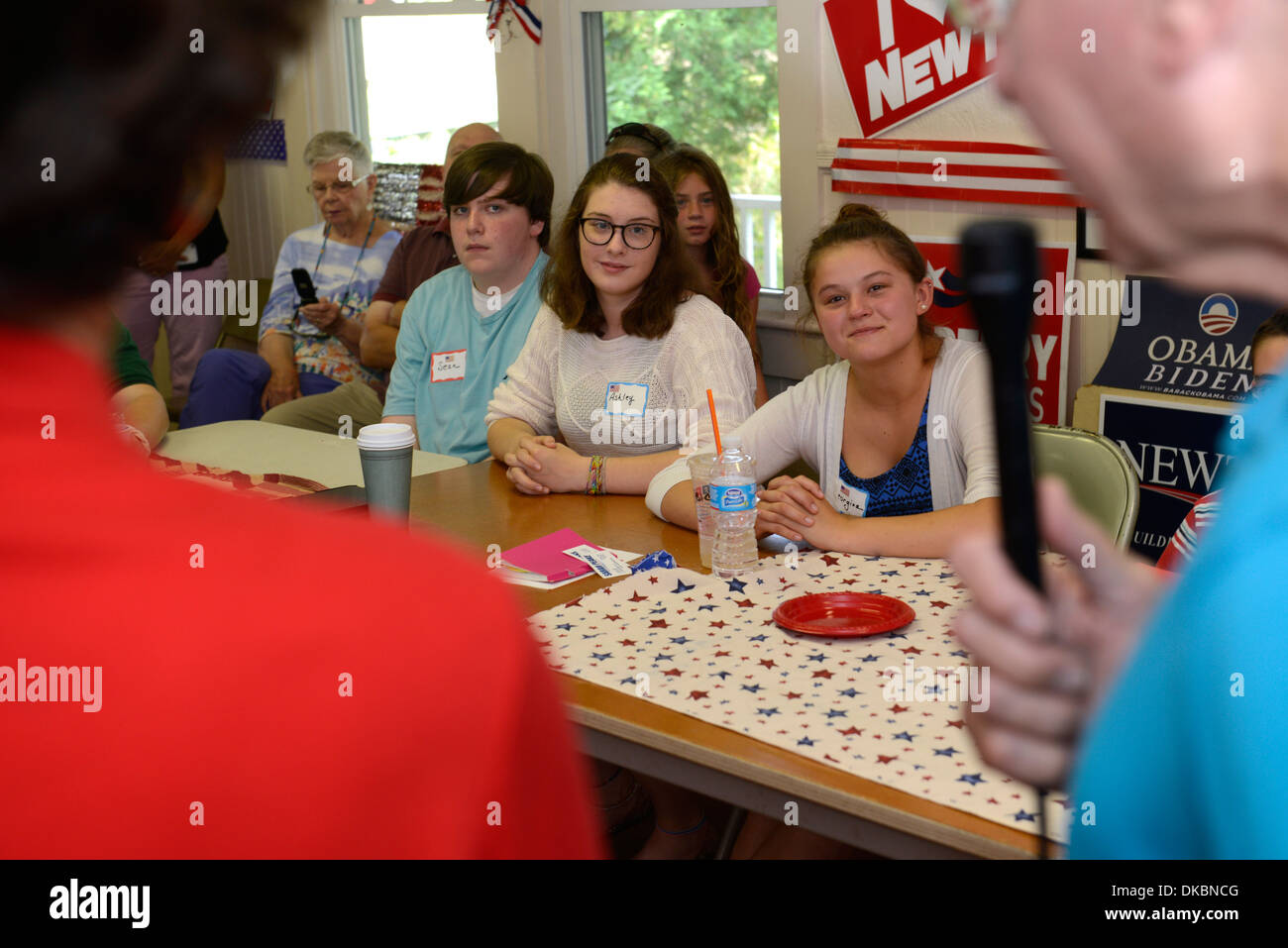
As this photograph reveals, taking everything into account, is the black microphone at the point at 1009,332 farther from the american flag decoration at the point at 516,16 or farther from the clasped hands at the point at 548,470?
the american flag decoration at the point at 516,16

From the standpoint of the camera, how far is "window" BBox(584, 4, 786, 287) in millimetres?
4578

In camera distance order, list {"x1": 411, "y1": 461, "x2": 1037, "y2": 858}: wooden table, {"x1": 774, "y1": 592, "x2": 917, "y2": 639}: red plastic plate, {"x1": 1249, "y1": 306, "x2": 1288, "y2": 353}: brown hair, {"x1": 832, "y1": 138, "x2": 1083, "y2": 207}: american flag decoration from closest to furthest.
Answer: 1. {"x1": 411, "y1": 461, "x2": 1037, "y2": 858}: wooden table
2. {"x1": 774, "y1": 592, "x2": 917, "y2": 639}: red plastic plate
3. {"x1": 1249, "y1": 306, "x2": 1288, "y2": 353}: brown hair
4. {"x1": 832, "y1": 138, "x2": 1083, "y2": 207}: american flag decoration

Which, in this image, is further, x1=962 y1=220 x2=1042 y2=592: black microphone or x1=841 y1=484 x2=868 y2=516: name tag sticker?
x1=841 y1=484 x2=868 y2=516: name tag sticker

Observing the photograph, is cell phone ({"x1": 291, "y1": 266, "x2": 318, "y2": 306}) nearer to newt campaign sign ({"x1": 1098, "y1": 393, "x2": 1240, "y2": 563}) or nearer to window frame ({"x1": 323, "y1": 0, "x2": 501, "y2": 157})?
window frame ({"x1": 323, "y1": 0, "x2": 501, "y2": 157})

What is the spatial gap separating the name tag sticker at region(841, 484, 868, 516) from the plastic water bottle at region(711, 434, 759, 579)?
0.44 m

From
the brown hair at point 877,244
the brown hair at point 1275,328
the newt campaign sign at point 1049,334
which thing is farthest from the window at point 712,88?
the brown hair at point 1275,328

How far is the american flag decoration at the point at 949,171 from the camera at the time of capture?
12.4 ft

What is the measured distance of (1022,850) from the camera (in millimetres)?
1268

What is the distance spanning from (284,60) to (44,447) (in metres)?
0.16

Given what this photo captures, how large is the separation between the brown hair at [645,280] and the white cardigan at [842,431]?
Answer: 51 centimetres

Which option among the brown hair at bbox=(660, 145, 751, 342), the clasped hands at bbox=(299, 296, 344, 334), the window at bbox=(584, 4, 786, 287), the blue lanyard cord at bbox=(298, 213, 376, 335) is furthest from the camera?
the blue lanyard cord at bbox=(298, 213, 376, 335)

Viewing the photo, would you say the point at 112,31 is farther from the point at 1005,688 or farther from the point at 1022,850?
the point at 1022,850

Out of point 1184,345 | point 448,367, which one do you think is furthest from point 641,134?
point 1184,345

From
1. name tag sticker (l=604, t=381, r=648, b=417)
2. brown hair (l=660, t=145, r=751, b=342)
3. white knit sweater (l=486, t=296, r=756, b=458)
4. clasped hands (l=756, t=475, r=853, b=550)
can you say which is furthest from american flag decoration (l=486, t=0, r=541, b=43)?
clasped hands (l=756, t=475, r=853, b=550)
